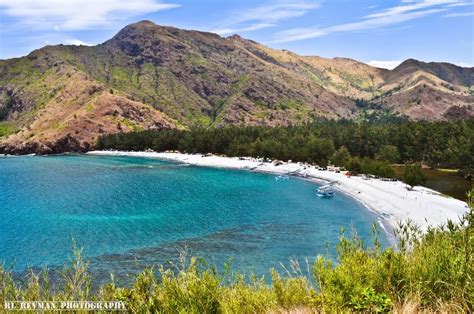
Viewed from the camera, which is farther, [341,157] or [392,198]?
[341,157]

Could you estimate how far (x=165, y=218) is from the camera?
9325 centimetres

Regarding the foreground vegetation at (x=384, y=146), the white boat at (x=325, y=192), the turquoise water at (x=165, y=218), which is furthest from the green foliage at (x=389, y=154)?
the white boat at (x=325, y=192)

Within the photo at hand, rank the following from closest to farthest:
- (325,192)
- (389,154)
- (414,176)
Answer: (325,192) < (414,176) < (389,154)

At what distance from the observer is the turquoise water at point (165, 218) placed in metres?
65.0

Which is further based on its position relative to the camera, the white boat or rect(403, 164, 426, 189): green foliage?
rect(403, 164, 426, 189): green foliage

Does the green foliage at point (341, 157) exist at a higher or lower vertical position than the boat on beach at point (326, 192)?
higher

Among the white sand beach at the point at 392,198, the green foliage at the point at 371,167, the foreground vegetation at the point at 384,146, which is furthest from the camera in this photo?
the foreground vegetation at the point at 384,146

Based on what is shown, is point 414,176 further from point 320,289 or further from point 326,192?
point 320,289

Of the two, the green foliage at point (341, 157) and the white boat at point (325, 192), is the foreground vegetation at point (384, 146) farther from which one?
the white boat at point (325, 192)

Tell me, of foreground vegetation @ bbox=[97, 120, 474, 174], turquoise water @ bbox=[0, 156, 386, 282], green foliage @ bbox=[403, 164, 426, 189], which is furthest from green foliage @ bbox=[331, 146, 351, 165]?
green foliage @ bbox=[403, 164, 426, 189]

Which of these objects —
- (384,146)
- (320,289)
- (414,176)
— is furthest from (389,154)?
(320,289)

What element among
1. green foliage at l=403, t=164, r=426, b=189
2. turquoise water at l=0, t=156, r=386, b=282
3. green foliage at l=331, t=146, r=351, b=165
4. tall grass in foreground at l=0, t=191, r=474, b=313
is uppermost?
tall grass in foreground at l=0, t=191, r=474, b=313

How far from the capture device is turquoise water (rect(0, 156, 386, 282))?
6500cm

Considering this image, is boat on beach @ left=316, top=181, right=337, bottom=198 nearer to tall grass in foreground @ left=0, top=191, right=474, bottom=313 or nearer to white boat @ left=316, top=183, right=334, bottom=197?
white boat @ left=316, top=183, right=334, bottom=197
